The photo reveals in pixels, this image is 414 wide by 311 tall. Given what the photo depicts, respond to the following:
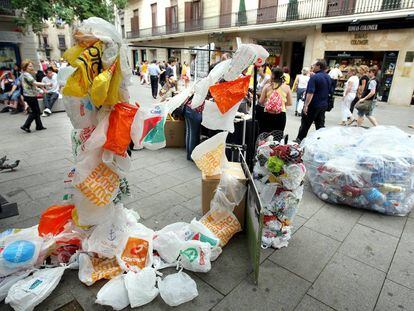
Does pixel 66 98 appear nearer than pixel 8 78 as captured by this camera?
Yes

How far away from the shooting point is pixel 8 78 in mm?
9750

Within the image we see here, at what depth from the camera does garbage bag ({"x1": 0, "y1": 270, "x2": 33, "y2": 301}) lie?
6.64 feet

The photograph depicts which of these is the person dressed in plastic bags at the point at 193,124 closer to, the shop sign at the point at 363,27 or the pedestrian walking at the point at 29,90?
the pedestrian walking at the point at 29,90

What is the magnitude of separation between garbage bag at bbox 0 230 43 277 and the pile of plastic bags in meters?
1.95

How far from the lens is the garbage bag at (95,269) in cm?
218

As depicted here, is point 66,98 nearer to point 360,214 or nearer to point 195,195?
point 195,195

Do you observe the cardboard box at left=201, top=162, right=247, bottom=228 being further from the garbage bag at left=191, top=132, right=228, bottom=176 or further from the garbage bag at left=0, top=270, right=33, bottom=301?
the garbage bag at left=0, top=270, right=33, bottom=301

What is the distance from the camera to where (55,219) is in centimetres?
240

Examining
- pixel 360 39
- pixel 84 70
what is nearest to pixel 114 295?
pixel 84 70

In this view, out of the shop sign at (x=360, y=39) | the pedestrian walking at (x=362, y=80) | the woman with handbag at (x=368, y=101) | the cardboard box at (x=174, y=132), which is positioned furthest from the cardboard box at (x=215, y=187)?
the shop sign at (x=360, y=39)

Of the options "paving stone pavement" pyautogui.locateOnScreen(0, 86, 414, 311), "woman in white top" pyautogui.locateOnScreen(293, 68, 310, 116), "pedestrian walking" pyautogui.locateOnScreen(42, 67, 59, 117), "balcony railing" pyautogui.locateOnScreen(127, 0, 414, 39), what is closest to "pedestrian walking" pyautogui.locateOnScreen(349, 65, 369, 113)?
"woman in white top" pyautogui.locateOnScreen(293, 68, 310, 116)

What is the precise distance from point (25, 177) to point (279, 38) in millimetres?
15857

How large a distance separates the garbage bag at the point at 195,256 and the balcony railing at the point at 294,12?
44.0ft

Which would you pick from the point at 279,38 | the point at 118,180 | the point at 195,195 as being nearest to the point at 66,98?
the point at 118,180
